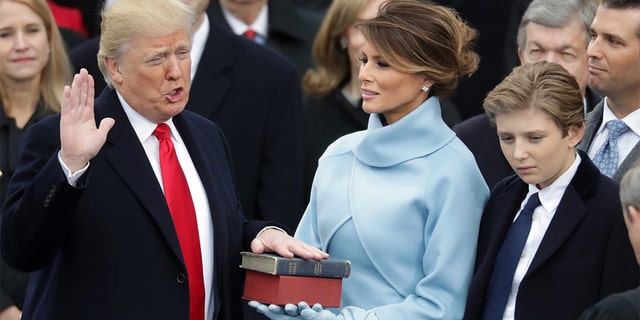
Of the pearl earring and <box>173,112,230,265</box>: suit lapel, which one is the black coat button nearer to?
<box>173,112,230,265</box>: suit lapel

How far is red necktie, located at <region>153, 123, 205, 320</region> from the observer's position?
190 inches

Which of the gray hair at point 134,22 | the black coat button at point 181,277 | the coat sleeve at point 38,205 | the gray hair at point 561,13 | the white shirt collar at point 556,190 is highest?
the gray hair at point 561,13

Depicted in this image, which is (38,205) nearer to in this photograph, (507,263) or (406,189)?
(406,189)

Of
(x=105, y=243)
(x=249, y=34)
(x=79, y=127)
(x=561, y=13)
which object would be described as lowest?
(x=105, y=243)

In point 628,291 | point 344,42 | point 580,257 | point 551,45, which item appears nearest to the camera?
point 628,291

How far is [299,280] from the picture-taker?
471 centimetres

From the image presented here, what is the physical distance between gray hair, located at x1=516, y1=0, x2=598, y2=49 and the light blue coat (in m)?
1.09

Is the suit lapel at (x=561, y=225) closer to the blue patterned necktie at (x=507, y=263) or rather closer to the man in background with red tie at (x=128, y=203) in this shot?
the blue patterned necktie at (x=507, y=263)

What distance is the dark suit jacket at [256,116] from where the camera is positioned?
6410 mm

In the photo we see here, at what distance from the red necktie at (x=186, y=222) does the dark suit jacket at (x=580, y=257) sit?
1199 millimetres

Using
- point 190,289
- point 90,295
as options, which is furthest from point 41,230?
point 190,289

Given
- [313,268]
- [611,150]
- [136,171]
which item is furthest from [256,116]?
[611,150]

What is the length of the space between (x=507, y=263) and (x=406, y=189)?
468 millimetres

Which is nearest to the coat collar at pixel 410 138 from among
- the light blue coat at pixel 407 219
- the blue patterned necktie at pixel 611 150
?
the light blue coat at pixel 407 219
